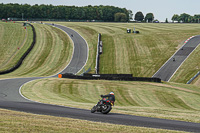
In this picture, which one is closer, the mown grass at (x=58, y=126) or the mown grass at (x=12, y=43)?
the mown grass at (x=58, y=126)

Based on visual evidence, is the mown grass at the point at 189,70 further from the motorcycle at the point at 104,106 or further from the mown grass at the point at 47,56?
the motorcycle at the point at 104,106

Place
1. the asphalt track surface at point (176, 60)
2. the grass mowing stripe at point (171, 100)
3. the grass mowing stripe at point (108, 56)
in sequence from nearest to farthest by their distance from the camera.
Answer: the grass mowing stripe at point (171, 100)
the asphalt track surface at point (176, 60)
the grass mowing stripe at point (108, 56)

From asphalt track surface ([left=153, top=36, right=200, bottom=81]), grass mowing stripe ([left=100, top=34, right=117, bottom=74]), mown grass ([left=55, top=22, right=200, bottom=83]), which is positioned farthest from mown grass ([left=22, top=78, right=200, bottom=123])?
grass mowing stripe ([left=100, top=34, right=117, bottom=74])

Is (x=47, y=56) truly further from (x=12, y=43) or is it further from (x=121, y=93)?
(x=121, y=93)

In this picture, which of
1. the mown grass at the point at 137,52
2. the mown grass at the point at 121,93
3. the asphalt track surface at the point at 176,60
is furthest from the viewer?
→ the mown grass at the point at 137,52

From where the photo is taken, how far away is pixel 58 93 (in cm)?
3884

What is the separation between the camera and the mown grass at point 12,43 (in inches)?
Result: 3027

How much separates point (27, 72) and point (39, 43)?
26379 millimetres

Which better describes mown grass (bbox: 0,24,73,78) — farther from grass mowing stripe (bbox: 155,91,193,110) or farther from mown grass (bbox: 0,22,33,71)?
grass mowing stripe (bbox: 155,91,193,110)

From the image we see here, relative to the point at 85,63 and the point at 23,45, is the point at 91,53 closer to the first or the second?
the point at 85,63

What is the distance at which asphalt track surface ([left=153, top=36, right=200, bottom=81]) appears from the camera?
64.1 m

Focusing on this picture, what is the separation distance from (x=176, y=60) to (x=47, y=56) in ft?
112

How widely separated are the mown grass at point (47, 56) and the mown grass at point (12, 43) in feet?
9.42

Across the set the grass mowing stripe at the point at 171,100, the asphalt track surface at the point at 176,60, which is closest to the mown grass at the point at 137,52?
the asphalt track surface at the point at 176,60
